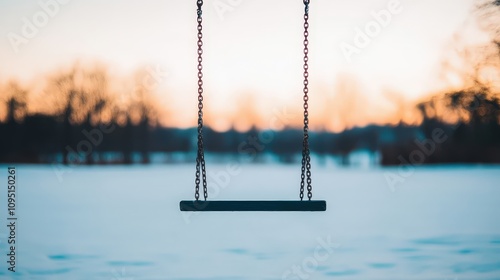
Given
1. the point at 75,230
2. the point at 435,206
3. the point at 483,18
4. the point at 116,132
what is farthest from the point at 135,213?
the point at 116,132

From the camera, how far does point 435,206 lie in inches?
464

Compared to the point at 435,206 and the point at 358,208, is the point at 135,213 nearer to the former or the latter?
the point at 358,208

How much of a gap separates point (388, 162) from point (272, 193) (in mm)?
12723

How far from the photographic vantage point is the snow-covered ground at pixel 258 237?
20.4 ft
